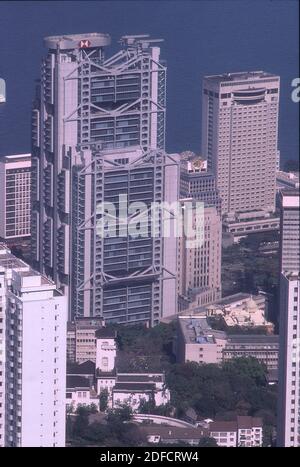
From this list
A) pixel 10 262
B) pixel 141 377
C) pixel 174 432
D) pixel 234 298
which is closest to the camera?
pixel 10 262

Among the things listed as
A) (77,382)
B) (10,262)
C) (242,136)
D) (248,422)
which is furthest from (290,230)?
(242,136)

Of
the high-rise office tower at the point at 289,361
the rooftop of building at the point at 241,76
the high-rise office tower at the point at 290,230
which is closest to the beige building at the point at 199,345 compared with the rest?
the high-rise office tower at the point at 290,230

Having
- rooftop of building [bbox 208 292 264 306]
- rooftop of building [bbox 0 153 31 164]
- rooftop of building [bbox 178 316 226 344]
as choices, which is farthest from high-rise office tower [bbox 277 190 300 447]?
rooftop of building [bbox 0 153 31 164]

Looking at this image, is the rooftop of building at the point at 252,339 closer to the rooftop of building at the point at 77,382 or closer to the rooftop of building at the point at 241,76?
the rooftop of building at the point at 77,382

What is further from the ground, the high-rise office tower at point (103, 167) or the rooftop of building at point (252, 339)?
the high-rise office tower at point (103, 167)

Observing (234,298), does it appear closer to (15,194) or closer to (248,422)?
(15,194)

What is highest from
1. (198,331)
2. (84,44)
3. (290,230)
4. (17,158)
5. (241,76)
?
(84,44)
